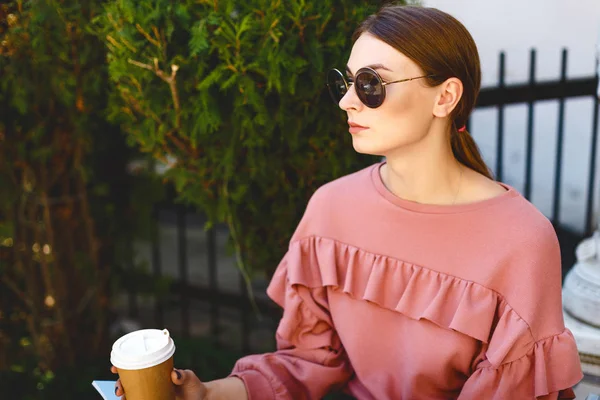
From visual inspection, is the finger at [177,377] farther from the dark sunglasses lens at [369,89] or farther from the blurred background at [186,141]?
the blurred background at [186,141]

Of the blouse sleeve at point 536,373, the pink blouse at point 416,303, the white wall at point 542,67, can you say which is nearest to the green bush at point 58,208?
the pink blouse at point 416,303

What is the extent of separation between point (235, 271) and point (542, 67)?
2.85 meters

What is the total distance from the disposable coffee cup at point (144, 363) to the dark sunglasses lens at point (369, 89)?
0.72m

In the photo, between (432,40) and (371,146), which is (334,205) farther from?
(432,40)

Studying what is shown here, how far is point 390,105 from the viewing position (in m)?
1.67

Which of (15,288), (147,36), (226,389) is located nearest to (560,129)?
(147,36)

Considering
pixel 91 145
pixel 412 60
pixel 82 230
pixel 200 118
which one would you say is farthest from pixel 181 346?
pixel 412 60

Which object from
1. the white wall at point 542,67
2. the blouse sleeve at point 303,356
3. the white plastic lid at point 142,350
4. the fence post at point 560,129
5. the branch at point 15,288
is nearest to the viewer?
the white plastic lid at point 142,350

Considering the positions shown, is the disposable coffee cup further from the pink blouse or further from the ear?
the ear

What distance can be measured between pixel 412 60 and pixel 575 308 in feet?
4.18

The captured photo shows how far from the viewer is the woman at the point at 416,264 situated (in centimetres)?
167

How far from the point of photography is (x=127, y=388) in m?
1.47

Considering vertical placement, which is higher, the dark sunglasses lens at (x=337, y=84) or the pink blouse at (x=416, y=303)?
the dark sunglasses lens at (x=337, y=84)

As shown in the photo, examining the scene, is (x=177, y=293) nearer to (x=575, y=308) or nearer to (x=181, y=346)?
(x=181, y=346)
